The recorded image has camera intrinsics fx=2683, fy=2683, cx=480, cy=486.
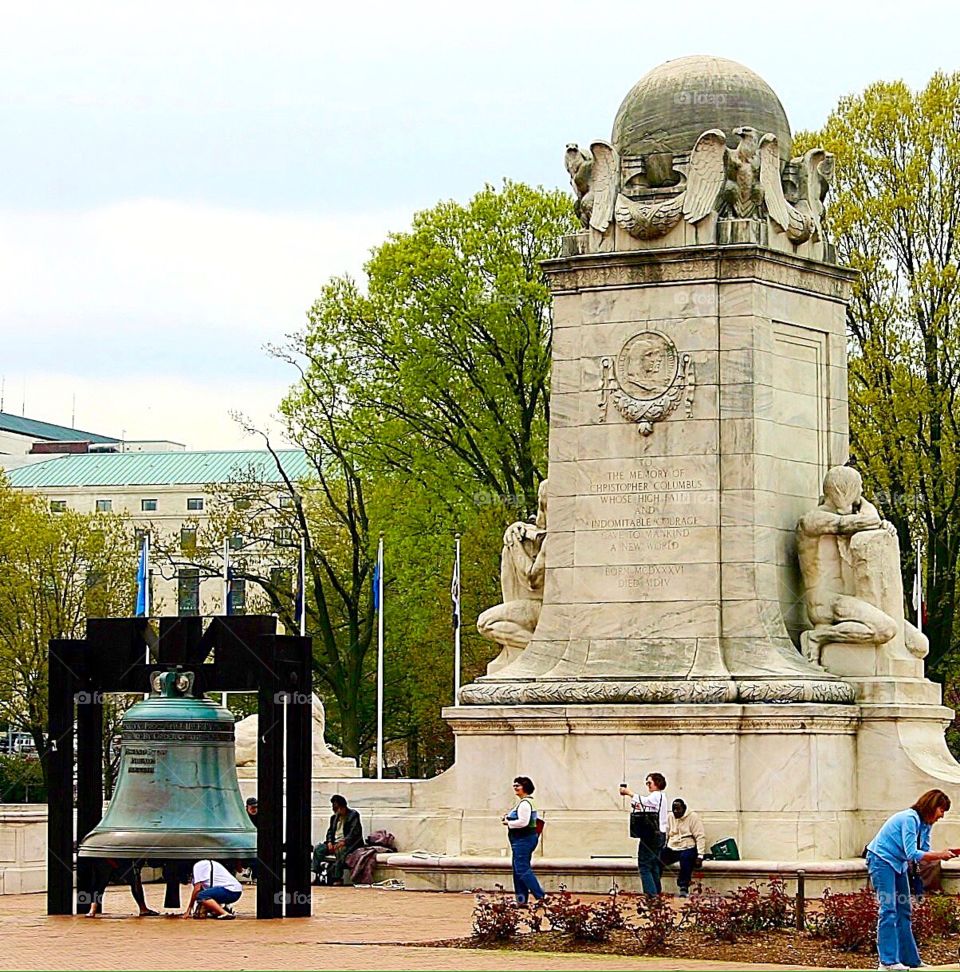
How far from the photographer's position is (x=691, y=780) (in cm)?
2992

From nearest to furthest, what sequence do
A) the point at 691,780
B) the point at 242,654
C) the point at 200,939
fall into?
the point at 200,939
the point at 242,654
the point at 691,780

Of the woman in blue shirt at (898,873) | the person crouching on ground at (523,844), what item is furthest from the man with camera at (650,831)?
the woman in blue shirt at (898,873)

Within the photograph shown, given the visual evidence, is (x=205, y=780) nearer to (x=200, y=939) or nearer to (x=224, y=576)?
(x=200, y=939)

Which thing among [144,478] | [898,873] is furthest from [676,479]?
[144,478]

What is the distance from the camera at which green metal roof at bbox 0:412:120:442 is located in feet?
460

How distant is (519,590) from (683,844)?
502 cm

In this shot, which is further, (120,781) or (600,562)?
(600,562)

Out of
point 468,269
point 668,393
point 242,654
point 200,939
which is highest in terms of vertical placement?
point 468,269

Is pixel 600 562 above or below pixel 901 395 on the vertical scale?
below

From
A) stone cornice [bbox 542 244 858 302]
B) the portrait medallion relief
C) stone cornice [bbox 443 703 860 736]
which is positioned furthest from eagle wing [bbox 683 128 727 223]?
stone cornice [bbox 443 703 860 736]

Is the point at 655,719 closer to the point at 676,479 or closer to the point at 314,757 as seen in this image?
the point at 676,479

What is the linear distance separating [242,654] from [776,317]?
954cm

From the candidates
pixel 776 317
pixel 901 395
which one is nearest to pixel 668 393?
pixel 776 317

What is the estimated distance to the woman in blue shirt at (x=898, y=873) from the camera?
67.3ft
